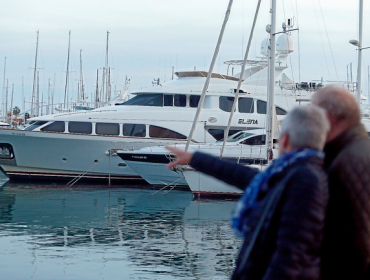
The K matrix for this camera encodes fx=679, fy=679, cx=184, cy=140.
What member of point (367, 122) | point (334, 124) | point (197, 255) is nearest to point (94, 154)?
point (367, 122)

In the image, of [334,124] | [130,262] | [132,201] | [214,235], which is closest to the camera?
[334,124]

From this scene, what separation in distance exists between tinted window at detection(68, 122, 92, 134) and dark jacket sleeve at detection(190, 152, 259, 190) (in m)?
21.1

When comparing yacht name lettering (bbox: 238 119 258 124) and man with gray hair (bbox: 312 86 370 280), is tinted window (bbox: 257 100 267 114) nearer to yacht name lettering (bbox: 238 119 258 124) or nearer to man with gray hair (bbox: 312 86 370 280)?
yacht name lettering (bbox: 238 119 258 124)

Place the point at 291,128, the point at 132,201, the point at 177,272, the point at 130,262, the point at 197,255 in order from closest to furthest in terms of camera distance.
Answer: the point at 291,128, the point at 177,272, the point at 130,262, the point at 197,255, the point at 132,201

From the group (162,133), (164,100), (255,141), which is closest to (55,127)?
(162,133)

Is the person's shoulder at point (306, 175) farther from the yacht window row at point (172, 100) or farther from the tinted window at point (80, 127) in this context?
the yacht window row at point (172, 100)

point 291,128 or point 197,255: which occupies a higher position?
point 291,128

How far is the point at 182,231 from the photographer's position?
13.9 m

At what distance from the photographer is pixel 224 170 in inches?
139

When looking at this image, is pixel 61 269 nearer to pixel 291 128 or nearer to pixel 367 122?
pixel 291 128

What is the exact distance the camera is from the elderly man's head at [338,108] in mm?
3053

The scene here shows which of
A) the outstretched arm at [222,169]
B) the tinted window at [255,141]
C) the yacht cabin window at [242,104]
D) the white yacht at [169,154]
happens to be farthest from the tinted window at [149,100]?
the outstretched arm at [222,169]

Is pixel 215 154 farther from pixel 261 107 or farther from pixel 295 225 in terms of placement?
pixel 295 225

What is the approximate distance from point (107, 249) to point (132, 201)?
842 centimetres
